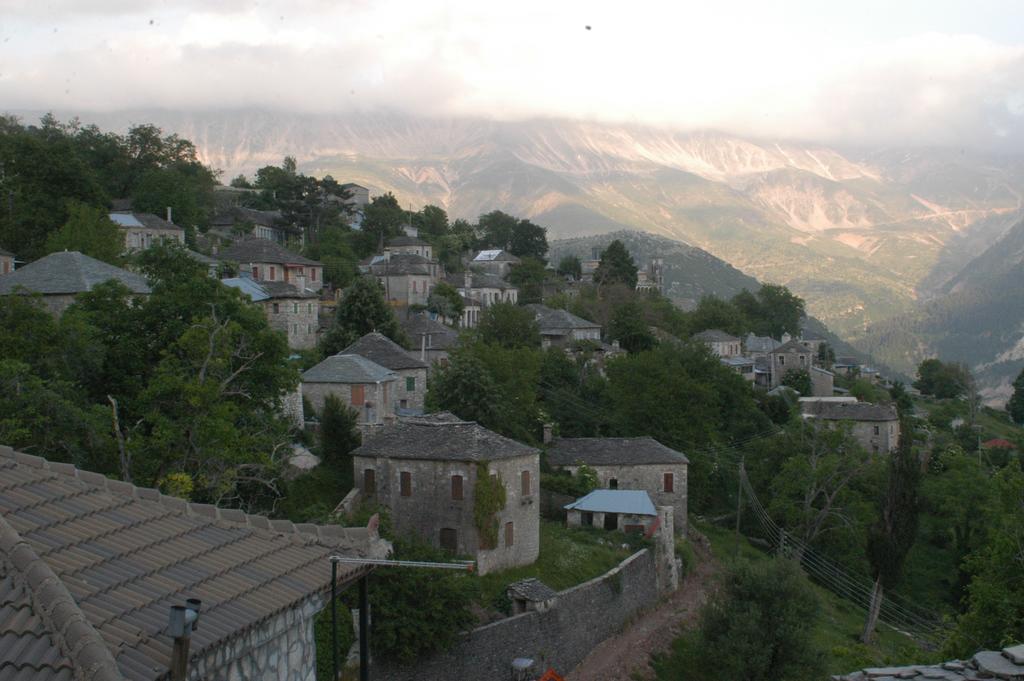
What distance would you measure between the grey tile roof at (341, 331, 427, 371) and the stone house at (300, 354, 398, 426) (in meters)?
4.44

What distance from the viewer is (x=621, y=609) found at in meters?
33.5

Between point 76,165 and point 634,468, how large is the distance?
37153mm

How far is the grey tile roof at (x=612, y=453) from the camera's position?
4412cm

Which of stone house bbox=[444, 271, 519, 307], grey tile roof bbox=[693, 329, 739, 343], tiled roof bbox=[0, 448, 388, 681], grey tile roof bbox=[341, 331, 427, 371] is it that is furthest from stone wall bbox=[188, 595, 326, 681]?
grey tile roof bbox=[693, 329, 739, 343]

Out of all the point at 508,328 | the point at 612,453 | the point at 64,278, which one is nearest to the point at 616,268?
the point at 508,328

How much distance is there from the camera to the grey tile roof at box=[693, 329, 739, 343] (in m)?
93.0

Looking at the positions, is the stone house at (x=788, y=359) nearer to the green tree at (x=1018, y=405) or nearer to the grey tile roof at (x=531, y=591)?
the green tree at (x=1018, y=405)

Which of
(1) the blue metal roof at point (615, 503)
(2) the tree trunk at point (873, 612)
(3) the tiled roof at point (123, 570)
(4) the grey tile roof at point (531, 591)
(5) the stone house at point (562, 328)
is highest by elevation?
(3) the tiled roof at point (123, 570)

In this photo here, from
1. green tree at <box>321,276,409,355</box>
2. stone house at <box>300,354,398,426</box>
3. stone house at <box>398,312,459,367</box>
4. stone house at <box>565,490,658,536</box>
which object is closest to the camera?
stone house at <box>565,490,658,536</box>

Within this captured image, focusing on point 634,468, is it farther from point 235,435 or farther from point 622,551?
point 235,435

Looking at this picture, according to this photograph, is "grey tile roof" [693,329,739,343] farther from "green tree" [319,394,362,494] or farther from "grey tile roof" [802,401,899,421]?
"green tree" [319,394,362,494]

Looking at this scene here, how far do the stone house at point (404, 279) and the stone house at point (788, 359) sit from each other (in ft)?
122

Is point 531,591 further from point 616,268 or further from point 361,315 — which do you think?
point 616,268

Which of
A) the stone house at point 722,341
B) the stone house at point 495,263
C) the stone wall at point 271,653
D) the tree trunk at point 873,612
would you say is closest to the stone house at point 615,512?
the tree trunk at point 873,612
